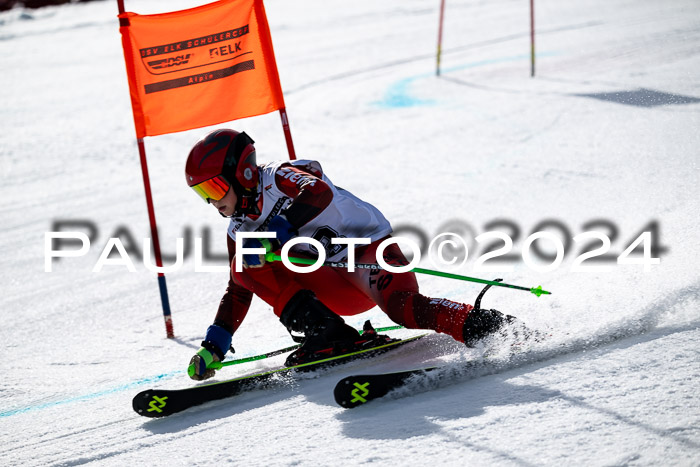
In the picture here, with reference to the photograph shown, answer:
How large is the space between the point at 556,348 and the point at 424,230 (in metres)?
2.93

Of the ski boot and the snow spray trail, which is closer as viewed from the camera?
the snow spray trail

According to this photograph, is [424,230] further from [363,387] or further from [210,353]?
[363,387]

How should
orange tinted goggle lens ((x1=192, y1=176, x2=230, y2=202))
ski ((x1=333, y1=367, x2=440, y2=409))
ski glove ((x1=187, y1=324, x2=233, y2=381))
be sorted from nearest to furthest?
ski ((x1=333, y1=367, x2=440, y2=409)), orange tinted goggle lens ((x1=192, y1=176, x2=230, y2=202)), ski glove ((x1=187, y1=324, x2=233, y2=381))

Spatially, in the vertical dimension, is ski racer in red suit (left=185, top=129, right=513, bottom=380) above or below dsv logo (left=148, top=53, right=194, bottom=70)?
below

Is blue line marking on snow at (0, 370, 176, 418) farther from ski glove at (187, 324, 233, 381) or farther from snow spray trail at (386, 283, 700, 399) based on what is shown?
snow spray trail at (386, 283, 700, 399)

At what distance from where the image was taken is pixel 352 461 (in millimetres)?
2674

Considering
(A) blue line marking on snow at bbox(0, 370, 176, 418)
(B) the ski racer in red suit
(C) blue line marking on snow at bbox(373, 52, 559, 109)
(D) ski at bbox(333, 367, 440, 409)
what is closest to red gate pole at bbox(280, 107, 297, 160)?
(B) the ski racer in red suit

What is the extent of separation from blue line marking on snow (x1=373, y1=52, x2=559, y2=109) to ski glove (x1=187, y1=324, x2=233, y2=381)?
22.1 ft

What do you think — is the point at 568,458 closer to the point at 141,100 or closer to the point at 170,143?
the point at 141,100

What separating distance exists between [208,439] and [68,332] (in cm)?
245

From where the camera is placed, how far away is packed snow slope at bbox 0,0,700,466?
9.31 ft

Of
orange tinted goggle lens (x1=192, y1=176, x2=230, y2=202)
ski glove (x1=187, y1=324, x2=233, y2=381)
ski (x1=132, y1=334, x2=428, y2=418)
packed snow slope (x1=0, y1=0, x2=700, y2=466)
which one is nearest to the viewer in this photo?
packed snow slope (x1=0, y1=0, x2=700, y2=466)

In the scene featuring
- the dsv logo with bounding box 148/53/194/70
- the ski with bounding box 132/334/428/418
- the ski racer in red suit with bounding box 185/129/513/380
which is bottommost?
the ski with bounding box 132/334/428/418

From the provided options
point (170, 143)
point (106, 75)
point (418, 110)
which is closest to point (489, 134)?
point (418, 110)
